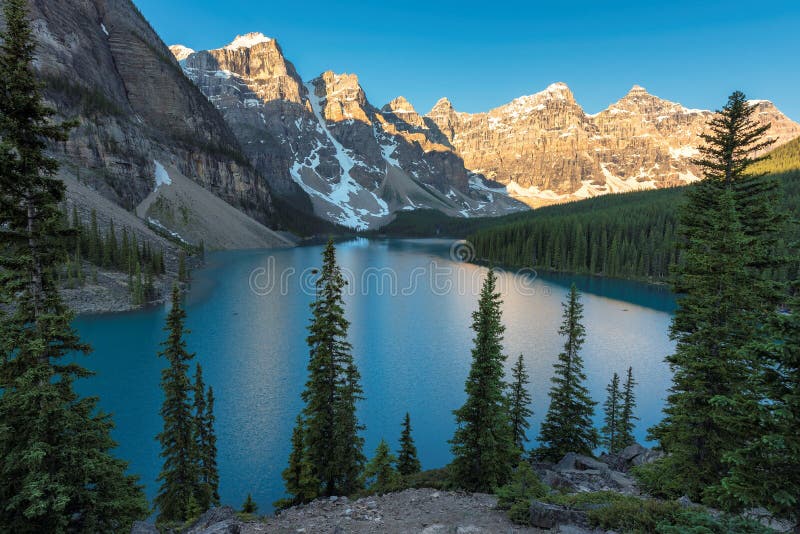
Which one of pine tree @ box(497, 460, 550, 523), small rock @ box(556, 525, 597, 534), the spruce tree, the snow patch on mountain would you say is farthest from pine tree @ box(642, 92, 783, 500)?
the snow patch on mountain

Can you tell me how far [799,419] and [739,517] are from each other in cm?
213

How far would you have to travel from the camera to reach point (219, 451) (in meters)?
26.2

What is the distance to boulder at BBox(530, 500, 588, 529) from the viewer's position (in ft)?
32.4

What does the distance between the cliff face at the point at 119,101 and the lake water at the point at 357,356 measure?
239 ft

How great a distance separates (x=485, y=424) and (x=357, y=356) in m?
30.0

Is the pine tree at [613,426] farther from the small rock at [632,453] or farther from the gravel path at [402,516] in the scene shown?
the gravel path at [402,516]

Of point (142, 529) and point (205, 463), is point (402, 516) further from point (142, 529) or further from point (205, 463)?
point (205, 463)

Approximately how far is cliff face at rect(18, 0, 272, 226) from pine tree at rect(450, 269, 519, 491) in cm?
13673

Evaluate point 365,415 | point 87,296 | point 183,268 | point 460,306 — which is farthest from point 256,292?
point 365,415

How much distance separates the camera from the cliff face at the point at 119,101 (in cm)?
12306

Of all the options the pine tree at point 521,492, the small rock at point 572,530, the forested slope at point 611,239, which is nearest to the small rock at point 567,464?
the pine tree at point 521,492

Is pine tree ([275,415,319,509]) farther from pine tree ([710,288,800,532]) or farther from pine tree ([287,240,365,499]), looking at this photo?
pine tree ([710,288,800,532])

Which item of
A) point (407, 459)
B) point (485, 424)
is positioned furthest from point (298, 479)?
point (485, 424)

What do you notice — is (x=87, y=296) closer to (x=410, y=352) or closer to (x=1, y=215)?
(x=410, y=352)
